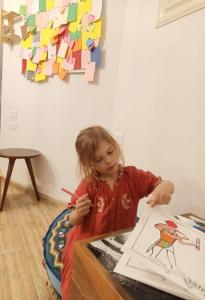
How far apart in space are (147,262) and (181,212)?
1.95 feet

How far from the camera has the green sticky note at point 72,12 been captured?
5.79 feet

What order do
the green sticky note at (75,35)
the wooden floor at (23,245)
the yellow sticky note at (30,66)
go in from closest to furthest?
1. the wooden floor at (23,245)
2. the green sticky note at (75,35)
3. the yellow sticky note at (30,66)

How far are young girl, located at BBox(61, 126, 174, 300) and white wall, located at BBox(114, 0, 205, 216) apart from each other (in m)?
0.19

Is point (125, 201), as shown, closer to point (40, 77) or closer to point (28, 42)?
point (40, 77)

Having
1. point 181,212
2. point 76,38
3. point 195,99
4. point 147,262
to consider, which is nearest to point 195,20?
point 195,99

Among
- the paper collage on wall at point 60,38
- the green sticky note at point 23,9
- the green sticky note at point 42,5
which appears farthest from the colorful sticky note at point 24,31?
the green sticky note at point 42,5

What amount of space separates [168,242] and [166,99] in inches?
27.0

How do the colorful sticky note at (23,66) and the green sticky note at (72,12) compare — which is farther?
the colorful sticky note at (23,66)

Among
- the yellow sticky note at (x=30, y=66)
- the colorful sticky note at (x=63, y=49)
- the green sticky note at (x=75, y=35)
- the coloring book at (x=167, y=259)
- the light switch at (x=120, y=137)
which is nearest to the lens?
the coloring book at (x=167, y=259)

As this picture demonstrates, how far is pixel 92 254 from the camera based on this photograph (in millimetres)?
592

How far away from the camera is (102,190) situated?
2.82 feet

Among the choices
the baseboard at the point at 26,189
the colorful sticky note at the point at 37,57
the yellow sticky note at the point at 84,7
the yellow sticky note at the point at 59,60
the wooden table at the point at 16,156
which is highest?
the yellow sticky note at the point at 84,7

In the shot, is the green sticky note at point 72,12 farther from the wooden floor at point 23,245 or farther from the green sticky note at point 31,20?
the wooden floor at point 23,245

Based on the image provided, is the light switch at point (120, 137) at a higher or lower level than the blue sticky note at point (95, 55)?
lower
